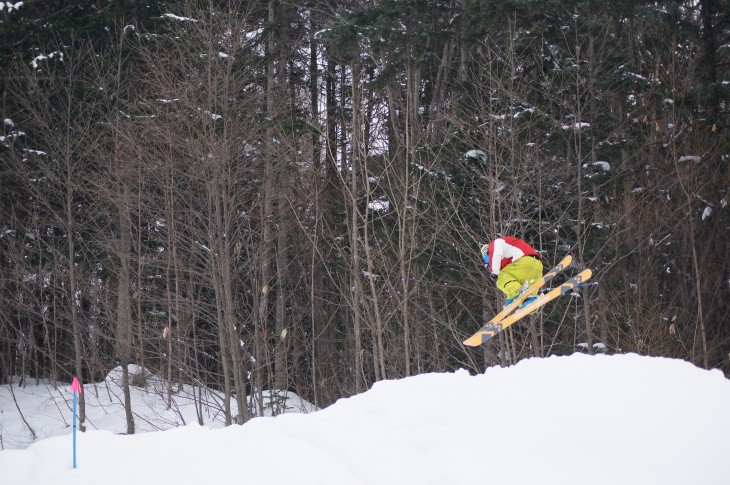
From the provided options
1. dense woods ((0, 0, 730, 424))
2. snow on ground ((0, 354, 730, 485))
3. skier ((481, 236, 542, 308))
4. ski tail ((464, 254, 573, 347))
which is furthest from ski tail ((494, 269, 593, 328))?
snow on ground ((0, 354, 730, 485))

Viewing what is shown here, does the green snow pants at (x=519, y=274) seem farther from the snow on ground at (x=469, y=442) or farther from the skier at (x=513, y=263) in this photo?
the snow on ground at (x=469, y=442)

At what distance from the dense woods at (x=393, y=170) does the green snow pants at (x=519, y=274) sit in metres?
3.59

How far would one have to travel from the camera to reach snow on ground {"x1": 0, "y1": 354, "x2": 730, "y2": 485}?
4.37 meters

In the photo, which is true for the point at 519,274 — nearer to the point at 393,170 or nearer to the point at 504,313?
the point at 504,313

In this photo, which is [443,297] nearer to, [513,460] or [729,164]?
[729,164]

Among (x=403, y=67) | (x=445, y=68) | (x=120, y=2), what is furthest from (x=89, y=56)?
(x=445, y=68)

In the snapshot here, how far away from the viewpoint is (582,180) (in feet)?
46.4

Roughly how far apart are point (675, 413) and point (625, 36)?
15.9m

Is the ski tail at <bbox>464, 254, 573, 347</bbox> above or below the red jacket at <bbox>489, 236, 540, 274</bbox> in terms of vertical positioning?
below

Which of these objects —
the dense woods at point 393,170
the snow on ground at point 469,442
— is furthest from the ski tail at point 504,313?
the snow on ground at point 469,442

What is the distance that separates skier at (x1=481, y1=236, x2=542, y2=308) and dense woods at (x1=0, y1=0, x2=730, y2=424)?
11.8ft

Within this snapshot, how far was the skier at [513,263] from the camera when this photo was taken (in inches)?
355

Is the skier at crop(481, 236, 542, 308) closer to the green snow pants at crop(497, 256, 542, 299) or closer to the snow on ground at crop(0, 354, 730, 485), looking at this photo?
the green snow pants at crop(497, 256, 542, 299)

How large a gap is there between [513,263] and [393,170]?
202 inches
